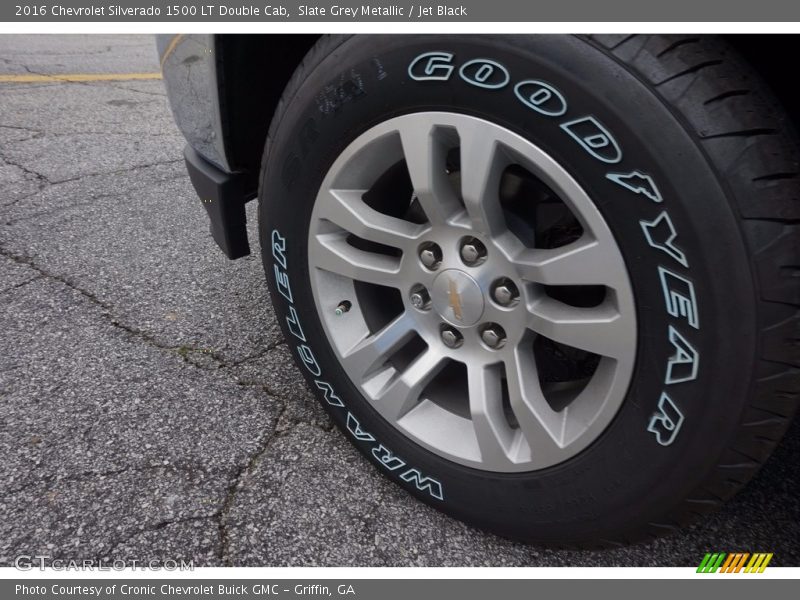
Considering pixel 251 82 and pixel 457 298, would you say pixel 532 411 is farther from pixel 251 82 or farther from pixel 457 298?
pixel 251 82

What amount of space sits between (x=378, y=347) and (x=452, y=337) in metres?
0.19

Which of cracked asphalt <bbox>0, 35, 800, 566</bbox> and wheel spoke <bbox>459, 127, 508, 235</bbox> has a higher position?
wheel spoke <bbox>459, 127, 508, 235</bbox>

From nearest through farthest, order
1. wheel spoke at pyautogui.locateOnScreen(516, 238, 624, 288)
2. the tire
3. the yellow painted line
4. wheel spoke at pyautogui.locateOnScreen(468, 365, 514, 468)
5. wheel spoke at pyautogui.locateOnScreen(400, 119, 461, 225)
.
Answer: the tire < wheel spoke at pyautogui.locateOnScreen(516, 238, 624, 288) < wheel spoke at pyautogui.locateOnScreen(400, 119, 461, 225) < wheel spoke at pyautogui.locateOnScreen(468, 365, 514, 468) < the yellow painted line

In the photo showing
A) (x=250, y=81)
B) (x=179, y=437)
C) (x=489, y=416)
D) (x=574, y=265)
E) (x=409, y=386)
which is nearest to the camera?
(x=574, y=265)

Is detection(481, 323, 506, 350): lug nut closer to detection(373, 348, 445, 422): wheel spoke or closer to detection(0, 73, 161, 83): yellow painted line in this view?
detection(373, 348, 445, 422): wheel spoke

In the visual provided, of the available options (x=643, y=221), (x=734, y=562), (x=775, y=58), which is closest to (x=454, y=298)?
(x=643, y=221)

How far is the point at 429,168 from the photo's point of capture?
129cm

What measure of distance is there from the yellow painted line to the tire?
5.35m

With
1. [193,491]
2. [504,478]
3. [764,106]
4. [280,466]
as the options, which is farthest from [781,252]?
[193,491]

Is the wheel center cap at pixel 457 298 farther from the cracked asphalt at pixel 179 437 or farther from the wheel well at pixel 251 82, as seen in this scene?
the wheel well at pixel 251 82

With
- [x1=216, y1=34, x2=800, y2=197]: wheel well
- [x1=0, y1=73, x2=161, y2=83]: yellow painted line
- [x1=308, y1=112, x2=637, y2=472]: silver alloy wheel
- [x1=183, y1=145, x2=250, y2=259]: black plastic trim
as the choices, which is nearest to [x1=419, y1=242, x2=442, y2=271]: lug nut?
[x1=308, y1=112, x2=637, y2=472]: silver alloy wheel

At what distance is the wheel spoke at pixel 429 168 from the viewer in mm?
1271

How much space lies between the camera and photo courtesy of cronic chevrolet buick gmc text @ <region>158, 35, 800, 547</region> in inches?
40.2

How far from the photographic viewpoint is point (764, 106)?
1022 millimetres
